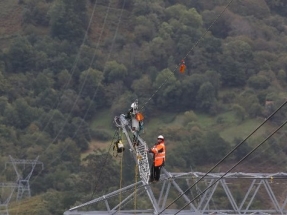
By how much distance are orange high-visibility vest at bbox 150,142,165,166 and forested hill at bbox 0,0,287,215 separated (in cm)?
6916

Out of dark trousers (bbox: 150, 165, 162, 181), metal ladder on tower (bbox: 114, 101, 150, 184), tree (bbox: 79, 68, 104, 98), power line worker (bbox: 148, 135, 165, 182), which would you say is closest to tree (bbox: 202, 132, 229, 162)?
tree (bbox: 79, 68, 104, 98)

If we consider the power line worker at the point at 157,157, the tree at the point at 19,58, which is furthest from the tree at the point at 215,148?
the power line worker at the point at 157,157

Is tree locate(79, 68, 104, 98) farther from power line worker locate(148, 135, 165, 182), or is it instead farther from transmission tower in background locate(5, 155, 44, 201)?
power line worker locate(148, 135, 165, 182)

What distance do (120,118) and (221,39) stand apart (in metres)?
112

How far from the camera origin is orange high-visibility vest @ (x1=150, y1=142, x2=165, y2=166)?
4372 cm

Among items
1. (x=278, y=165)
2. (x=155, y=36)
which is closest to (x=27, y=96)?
(x=155, y=36)

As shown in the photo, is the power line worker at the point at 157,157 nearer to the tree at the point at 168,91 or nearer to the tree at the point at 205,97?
the tree at the point at 205,97

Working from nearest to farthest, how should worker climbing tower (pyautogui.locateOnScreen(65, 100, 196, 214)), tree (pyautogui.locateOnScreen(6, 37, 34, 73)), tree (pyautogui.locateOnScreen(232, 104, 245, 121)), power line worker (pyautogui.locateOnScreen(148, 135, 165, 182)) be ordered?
power line worker (pyautogui.locateOnScreen(148, 135, 165, 182))
worker climbing tower (pyautogui.locateOnScreen(65, 100, 196, 214))
tree (pyautogui.locateOnScreen(232, 104, 245, 121))
tree (pyautogui.locateOnScreen(6, 37, 34, 73))

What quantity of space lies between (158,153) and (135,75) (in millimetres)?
112894

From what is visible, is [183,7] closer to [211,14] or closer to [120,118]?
[211,14]

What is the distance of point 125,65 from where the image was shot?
159m

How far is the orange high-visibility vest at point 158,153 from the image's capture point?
43719mm

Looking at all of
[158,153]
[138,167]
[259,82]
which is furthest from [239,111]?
[158,153]

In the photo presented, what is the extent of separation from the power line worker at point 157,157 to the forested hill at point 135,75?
68190 millimetres
